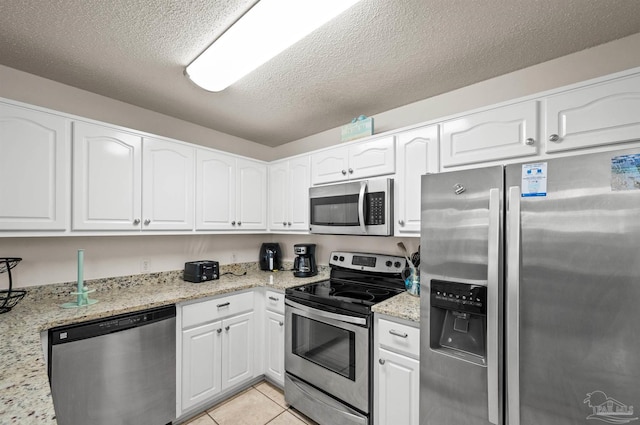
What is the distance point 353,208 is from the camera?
86.6 inches

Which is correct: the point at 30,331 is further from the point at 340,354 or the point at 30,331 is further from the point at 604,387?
the point at 604,387

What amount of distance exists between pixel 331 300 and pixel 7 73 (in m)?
2.62

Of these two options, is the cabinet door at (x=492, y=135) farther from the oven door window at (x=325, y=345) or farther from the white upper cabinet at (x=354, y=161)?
the oven door window at (x=325, y=345)

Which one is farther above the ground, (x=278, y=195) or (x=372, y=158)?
(x=372, y=158)

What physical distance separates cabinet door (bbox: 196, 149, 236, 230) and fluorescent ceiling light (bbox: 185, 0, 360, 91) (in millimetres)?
845

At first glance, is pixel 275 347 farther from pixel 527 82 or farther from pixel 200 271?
pixel 527 82

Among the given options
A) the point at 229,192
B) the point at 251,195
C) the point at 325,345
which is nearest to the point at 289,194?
the point at 251,195

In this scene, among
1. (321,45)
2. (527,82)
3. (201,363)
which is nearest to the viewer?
(321,45)

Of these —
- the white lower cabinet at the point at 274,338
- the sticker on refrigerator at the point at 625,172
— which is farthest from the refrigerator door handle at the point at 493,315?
the white lower cabinet at the point at 274,338

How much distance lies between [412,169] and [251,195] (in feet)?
5.43

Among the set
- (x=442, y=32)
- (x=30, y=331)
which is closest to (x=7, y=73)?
(x=30, y=331)

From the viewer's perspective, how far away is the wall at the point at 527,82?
156 centimetres

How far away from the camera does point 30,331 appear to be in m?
1.35

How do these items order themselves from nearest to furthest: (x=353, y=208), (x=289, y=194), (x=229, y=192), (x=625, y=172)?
(x=625, y=172)
(x=353, y=208)
(x=229, y=192)
(x=289, y=194)
